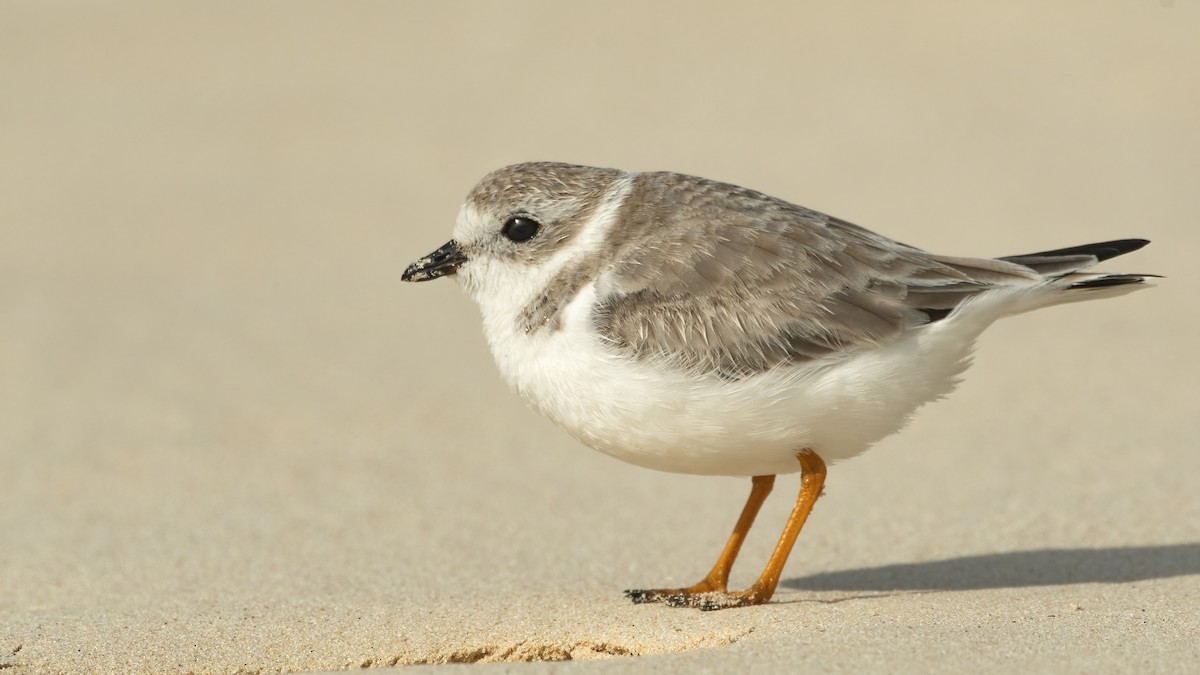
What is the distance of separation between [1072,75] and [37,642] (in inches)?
470

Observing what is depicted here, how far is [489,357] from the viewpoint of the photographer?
985 centimetres

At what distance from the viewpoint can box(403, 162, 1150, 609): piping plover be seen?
506 cm

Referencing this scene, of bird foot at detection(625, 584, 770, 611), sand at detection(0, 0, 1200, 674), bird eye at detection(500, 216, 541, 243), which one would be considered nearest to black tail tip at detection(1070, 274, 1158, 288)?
sand at detection(0, 0, 1200, 674)

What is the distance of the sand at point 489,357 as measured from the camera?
514cm

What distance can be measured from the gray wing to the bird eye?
1.26 ft

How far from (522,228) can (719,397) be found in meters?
1.15

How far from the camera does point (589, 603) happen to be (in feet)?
17.8

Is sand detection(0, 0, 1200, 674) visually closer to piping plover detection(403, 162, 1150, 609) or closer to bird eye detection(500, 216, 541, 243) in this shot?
piping plover detection(403, 162, 1150, 609)

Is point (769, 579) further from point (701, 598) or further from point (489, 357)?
point (489, 357)

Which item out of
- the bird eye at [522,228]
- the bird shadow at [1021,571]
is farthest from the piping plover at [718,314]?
the bird shadow at [1021,571]

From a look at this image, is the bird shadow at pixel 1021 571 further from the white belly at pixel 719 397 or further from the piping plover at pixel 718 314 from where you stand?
the white belly at pixel 719 397

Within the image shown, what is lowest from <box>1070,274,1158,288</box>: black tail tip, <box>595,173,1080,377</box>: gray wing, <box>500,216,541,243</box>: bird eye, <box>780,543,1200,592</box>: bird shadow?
<box>780,543,1200,592</box>: bird shadow

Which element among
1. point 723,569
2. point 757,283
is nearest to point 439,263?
point 757,283

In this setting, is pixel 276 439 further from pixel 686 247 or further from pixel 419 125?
pixel 419 125
